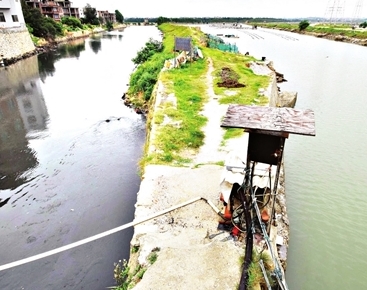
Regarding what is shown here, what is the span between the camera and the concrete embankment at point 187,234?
5.35 m

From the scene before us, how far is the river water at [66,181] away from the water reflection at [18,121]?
50 millimetres

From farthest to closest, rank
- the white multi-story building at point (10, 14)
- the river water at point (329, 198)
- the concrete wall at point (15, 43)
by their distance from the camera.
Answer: the white multi-story building at point (10, 14)
the concrete wall at point (15, 43)
the river water at point (329, 198)

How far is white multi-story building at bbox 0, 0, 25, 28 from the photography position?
140ft

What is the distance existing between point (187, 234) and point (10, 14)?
5163 cm

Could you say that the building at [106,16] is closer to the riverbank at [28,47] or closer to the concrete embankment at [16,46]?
the riverbank at [28,47]

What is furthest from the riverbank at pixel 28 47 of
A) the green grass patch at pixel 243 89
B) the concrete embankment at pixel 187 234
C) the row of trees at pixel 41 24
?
the concrete embankment at pixel 187 234

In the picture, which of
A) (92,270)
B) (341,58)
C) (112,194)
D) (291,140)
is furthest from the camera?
(341,58)

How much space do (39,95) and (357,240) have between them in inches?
1041

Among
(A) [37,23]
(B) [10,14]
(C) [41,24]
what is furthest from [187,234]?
(C) [41,24]

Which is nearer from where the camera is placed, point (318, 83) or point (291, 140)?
point (291, 140)

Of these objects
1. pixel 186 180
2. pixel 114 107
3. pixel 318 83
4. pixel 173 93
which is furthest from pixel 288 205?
pixel 318 83

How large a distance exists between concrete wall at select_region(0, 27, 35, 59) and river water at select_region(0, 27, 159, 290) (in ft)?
57.0

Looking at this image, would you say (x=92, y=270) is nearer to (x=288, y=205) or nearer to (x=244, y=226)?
(x=244, y=226)

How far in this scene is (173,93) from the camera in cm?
1770
